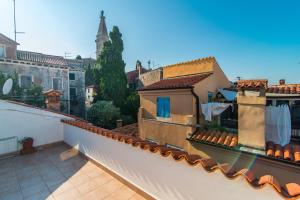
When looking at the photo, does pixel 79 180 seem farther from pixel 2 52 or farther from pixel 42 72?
pixel 2 52

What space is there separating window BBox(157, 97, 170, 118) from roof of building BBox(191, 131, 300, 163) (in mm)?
2985

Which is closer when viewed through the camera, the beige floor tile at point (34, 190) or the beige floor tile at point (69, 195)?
the beige floor tile at point (69, 195)

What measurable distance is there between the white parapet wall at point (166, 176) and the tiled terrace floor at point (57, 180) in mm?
441

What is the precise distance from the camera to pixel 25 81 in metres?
21.5

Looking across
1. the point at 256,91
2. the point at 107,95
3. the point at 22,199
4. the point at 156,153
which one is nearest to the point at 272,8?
the point at 256,91

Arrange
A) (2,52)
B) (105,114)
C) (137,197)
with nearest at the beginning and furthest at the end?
(137,197)
(2,52)
(105,114)

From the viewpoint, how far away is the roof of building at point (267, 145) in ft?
19.8

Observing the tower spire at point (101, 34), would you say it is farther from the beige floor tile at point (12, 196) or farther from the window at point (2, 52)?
the beige floor tile at point (12, 196)

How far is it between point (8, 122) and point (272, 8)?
1977 centimetres

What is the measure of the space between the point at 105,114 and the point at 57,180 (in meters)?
16.8

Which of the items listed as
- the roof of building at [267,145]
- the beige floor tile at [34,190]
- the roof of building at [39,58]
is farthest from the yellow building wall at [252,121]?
the roof of building at [39,58]

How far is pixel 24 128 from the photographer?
942cm

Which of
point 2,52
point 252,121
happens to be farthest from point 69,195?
point 2,52

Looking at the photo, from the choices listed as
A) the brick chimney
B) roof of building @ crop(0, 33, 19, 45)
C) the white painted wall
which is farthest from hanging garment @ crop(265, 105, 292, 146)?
roof of building @ crop(0, 33, 19, 45)
